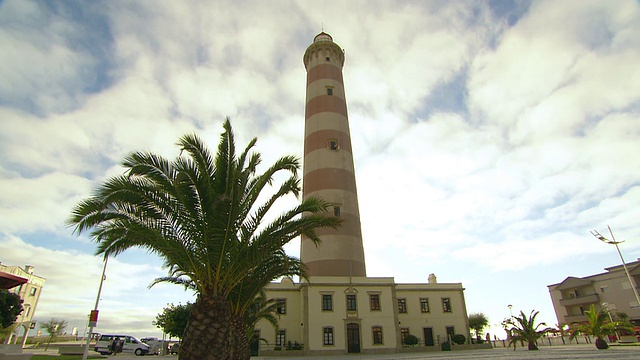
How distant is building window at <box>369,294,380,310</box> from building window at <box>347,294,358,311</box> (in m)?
1.37

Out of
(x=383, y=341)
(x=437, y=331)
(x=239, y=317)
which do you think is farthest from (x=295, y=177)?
(x=437, y=331)

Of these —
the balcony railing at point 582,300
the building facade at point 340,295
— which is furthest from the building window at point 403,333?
the balcony railing at point 582,300

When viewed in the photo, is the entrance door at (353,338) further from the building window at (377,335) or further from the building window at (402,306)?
the building window at (402,306)

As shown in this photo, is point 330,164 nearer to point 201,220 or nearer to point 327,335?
point 327,335

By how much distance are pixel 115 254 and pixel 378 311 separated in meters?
22.1

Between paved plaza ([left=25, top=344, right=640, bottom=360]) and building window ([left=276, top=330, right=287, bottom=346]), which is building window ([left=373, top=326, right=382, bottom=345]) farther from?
building window ([left=276, top=330, right=287, bottom=346])

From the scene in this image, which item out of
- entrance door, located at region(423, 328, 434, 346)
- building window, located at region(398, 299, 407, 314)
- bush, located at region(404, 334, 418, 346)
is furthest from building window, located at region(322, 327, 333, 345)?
entrance door, located at region(423, 328, 434, 346)

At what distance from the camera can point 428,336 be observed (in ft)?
101

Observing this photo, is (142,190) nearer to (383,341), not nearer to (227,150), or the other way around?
(227,150)

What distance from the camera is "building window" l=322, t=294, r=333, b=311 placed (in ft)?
92.2

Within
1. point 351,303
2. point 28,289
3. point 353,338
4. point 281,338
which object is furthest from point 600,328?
point 28,289

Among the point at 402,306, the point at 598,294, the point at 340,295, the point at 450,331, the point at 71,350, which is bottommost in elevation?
the point at 71,350

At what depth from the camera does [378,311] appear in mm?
28703

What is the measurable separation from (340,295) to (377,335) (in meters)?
4.18
